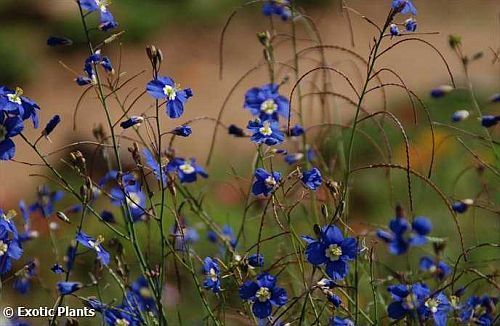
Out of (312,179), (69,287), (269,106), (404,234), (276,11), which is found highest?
(276,11)

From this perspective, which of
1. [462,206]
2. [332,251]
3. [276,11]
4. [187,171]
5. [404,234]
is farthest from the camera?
[276,11]

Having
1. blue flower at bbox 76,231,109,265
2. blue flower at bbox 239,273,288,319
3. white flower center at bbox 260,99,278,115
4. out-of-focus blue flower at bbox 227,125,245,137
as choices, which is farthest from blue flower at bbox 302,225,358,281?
white flower center at bbox 260,99,278,115

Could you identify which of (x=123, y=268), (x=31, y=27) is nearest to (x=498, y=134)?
(x=123, y=268)

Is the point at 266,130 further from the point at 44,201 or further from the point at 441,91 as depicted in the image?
the point at 44,201

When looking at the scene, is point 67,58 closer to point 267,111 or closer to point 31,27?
point 31,27

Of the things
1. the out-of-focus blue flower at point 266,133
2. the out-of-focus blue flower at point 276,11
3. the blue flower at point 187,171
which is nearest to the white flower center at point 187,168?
the blue flower at point 187,171

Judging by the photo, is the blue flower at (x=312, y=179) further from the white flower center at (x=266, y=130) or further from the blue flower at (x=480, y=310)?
the blue flower at (x=480, y=310)

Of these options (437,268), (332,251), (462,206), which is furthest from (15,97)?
(462,206)

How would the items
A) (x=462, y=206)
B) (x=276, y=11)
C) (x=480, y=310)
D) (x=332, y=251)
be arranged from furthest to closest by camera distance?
(x=276, y=11) → (x=462, y=206) → (x=480, y=310) → (x=332, y=251)
